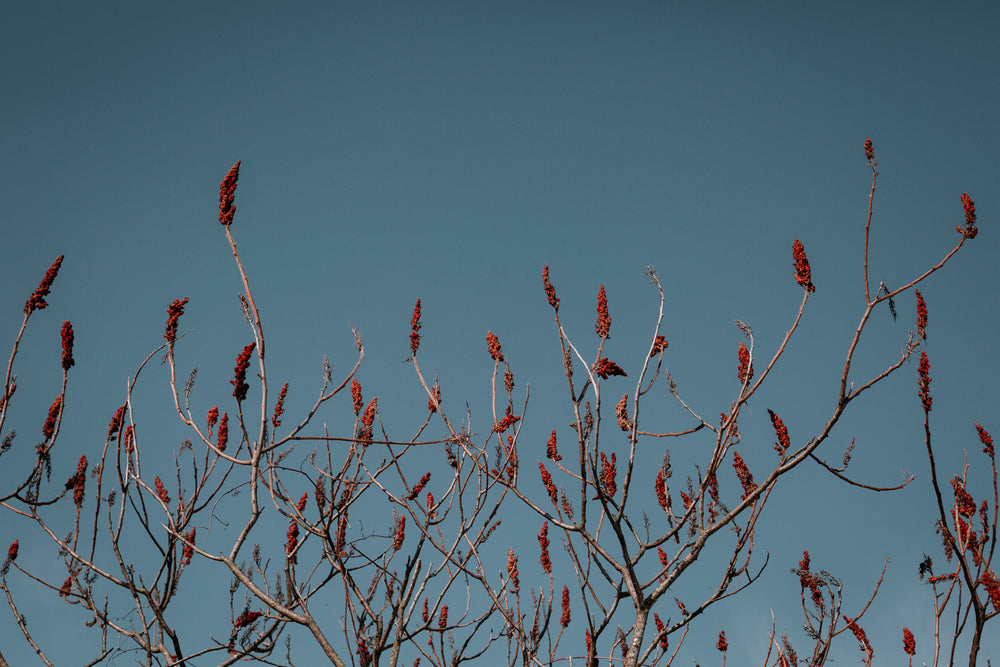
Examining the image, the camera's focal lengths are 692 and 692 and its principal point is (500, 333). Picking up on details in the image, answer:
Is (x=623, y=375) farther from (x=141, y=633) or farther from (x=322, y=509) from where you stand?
(x=141, y=633)

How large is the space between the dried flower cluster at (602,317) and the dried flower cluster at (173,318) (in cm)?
226

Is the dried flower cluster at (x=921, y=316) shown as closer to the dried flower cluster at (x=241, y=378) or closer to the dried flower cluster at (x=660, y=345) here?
the dried flower cluster at (x=660, y=345)

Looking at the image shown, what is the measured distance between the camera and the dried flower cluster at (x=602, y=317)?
3745mm

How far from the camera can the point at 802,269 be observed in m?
3.78

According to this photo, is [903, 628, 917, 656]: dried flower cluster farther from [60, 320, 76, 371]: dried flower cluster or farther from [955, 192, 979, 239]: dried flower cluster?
[60, 320, 76, 371]: dried flower cluster

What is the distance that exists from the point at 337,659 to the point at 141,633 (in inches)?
66.7

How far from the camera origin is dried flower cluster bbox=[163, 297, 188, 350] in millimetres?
3656

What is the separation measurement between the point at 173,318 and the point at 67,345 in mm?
719

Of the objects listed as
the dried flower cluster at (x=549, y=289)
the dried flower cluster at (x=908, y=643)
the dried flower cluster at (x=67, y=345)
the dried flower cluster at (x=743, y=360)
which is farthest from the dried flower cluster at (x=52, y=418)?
the dried flower cluster at (x=908, y=643)

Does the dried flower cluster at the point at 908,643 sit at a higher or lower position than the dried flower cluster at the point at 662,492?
lower

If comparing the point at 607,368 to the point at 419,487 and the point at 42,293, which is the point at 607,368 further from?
the point at 42,293


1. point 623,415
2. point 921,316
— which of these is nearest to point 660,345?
point 623,415

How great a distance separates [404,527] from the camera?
506cm

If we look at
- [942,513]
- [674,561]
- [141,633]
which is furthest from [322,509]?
[942,513]
